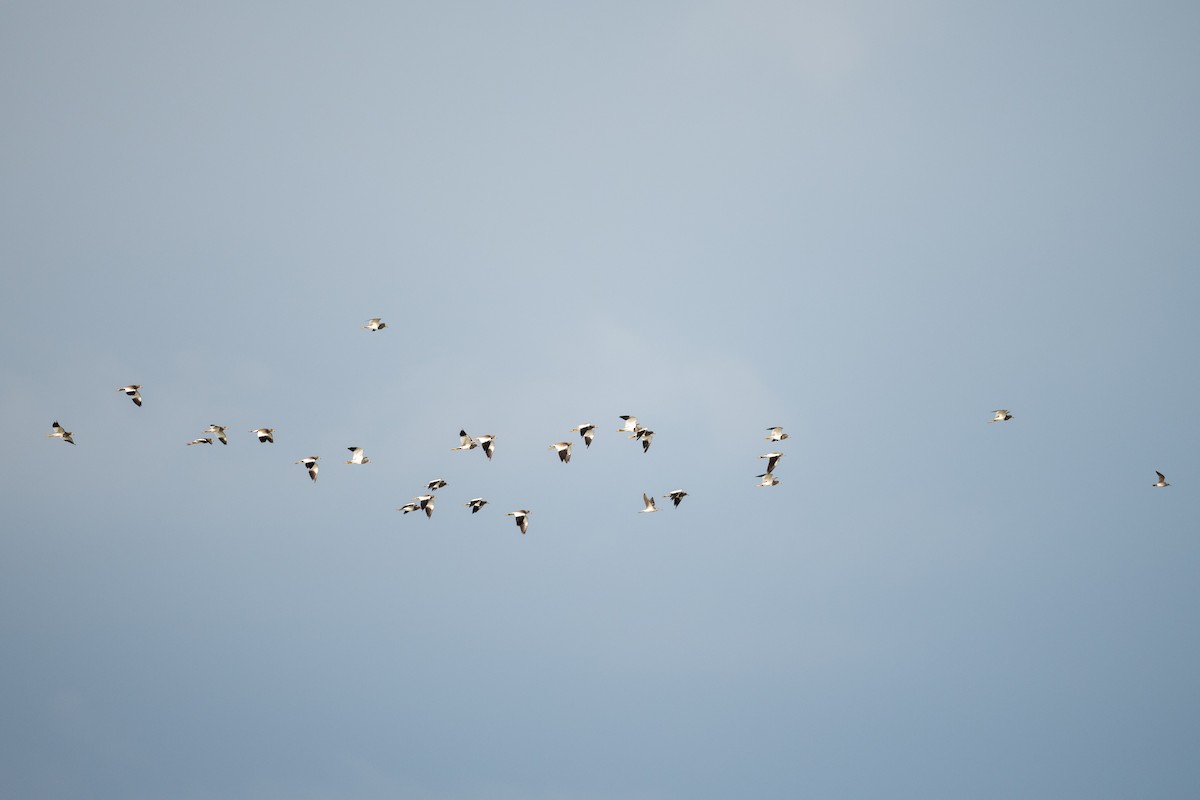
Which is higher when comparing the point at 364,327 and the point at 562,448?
the point at 364,327

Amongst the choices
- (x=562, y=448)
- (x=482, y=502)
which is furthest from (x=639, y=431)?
(x=482, y=502)

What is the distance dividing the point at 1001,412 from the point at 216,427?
60026 millimetres

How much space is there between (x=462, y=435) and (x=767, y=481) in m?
22.9

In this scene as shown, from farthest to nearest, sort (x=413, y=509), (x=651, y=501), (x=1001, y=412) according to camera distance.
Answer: (x=1001, y=412)
(x=651, y=501)
(x=413, y=509)

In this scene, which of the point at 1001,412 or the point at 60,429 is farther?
the point at 1001,412

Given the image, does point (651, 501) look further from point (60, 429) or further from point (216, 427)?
point (60, 429)

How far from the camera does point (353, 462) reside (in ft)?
351

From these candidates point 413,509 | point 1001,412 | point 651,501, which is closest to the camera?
point 413,509

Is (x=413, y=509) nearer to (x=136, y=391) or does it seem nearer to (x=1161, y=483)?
(x=136, y=391)

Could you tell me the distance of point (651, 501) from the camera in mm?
109250

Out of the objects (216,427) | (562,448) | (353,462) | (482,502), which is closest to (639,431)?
(562,448)

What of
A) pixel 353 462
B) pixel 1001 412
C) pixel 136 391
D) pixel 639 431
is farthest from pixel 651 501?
pixel 136 391

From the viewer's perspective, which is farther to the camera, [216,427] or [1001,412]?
[1001,412]

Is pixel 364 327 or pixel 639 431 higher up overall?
pixel 364 327
